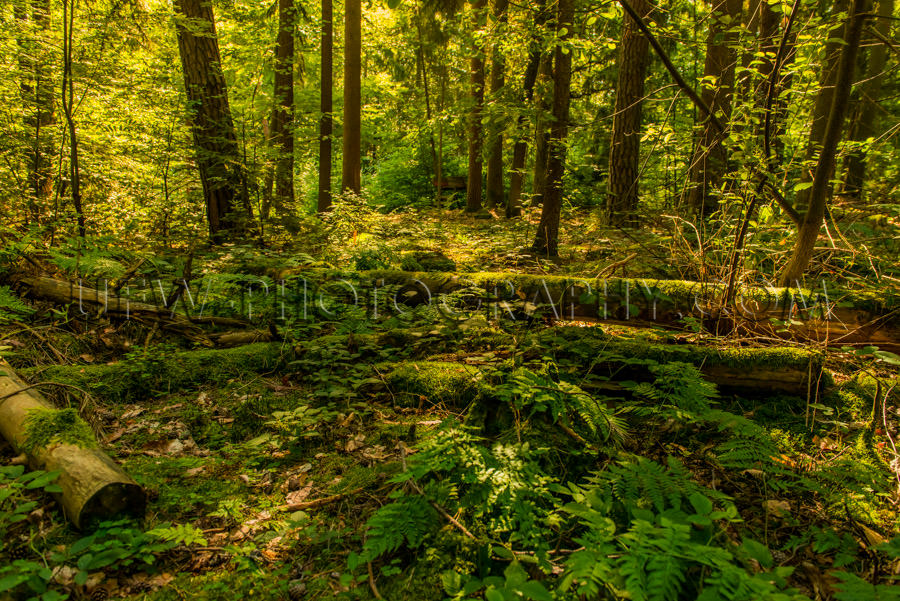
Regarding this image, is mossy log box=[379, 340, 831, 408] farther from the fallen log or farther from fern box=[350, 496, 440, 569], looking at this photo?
fern box=[350, 496, 440, 569]

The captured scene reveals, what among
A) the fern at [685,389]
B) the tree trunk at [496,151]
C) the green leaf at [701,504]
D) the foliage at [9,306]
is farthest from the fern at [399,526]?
the tree trunk at [496,151]

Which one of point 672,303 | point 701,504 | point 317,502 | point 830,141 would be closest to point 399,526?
point 317,502

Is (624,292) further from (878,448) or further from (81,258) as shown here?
(81,258)

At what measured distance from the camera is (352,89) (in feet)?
38.0

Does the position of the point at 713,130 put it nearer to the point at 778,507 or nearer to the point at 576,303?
the point at 576,303

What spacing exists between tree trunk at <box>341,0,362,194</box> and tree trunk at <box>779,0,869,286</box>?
9.56 meters

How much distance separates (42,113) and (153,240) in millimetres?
2276

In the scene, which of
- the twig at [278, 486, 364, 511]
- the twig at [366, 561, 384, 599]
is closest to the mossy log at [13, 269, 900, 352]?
the twig at [278, 486, 364, 511]

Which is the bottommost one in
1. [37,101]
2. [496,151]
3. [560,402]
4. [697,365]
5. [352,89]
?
[697,365]

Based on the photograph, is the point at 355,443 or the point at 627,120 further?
the point at 627,120

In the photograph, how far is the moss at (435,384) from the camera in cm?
346

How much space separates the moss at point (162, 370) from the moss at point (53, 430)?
36.6 inches

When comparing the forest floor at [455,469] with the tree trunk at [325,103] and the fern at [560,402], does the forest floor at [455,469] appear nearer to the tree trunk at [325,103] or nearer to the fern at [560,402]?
the fern at [560,402]

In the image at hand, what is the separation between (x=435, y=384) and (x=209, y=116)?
23.8 feet
